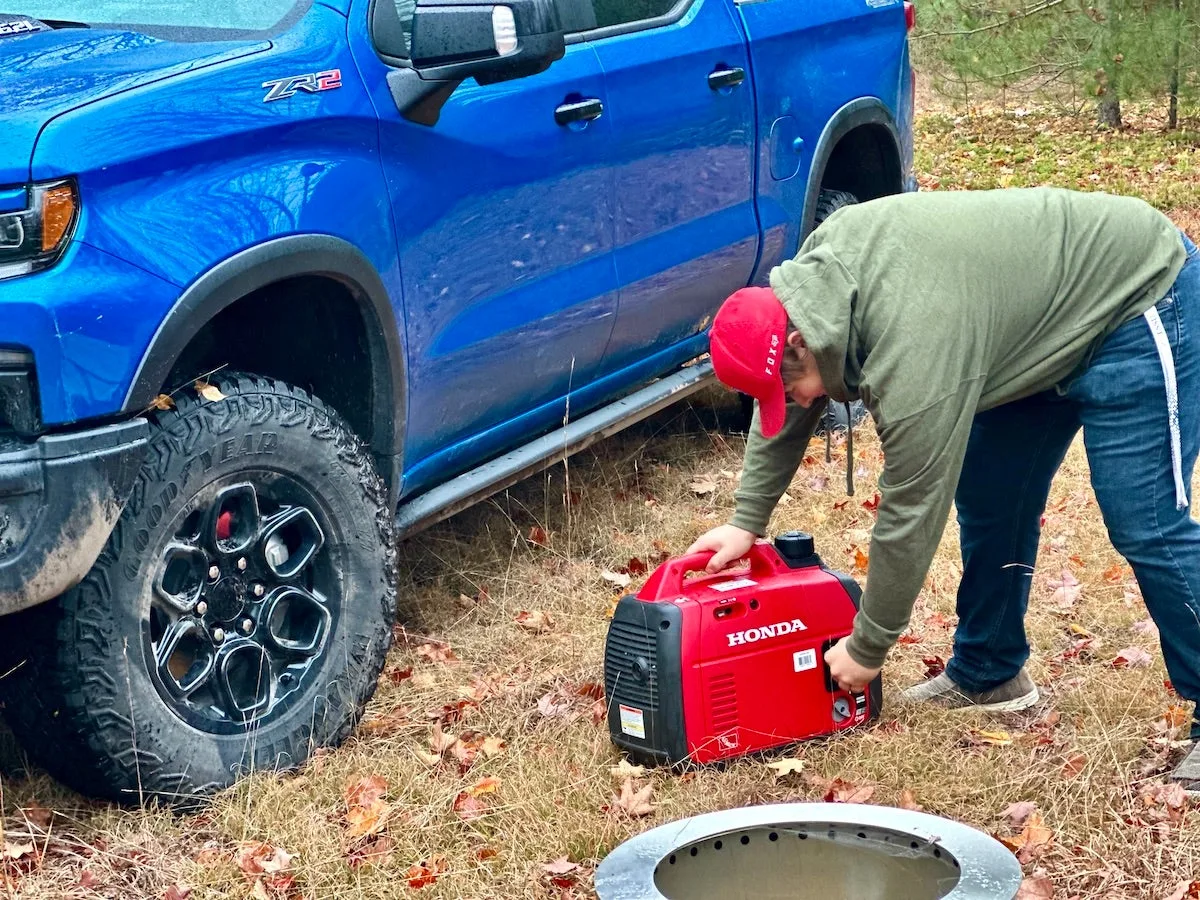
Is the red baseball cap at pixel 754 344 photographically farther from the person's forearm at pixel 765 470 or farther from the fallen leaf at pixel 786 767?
the fallen leaf at pixel 786 767

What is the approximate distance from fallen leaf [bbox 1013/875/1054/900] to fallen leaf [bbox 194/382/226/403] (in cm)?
190

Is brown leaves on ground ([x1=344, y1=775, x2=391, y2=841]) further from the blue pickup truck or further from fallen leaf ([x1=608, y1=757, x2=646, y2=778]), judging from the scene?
fallen leaf ([x1=608, y1=757, x2=646, y2=778])

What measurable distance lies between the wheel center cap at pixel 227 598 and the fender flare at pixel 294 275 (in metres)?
0.45

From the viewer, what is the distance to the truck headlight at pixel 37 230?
2635 millimetres

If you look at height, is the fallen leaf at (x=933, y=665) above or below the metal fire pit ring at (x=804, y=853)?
below

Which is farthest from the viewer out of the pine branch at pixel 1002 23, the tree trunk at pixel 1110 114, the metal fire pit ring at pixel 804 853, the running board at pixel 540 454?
the tree trunk at pixel 1110 114

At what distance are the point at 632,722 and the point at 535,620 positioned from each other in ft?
3.10

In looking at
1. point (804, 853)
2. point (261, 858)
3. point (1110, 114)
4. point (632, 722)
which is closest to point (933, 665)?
point (632, 722)

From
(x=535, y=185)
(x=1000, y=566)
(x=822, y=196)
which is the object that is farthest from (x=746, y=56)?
(x=1000, y=566)

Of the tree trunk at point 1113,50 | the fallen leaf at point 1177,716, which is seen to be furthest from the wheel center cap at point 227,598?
the tree trunk at point 1113,50

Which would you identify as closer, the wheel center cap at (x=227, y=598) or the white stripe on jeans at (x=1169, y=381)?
the white stripe on jeans at (x=1169, y=381)

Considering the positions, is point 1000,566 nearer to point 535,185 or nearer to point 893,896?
point 893,896

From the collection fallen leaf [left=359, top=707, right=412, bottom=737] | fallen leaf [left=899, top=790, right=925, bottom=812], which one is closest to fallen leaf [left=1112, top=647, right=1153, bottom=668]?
fallen leaf [left=899, top=790, right=925, bottom=812]

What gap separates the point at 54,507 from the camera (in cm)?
268
